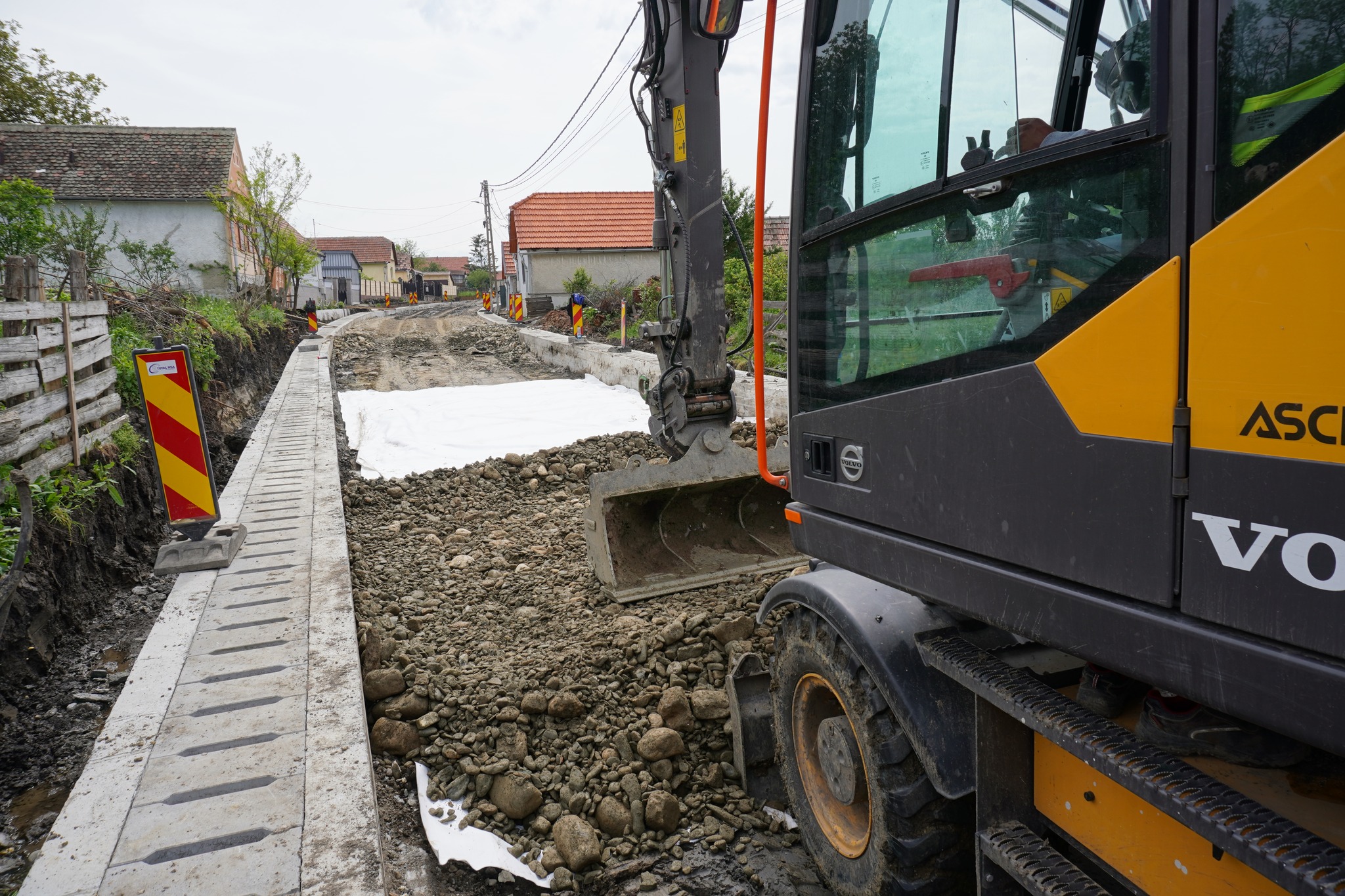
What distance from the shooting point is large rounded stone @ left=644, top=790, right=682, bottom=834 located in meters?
3.02

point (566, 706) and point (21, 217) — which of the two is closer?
point (566, 706)

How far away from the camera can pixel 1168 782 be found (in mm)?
1466

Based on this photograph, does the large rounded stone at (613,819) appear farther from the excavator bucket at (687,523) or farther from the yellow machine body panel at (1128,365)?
the yellow machine body panel at (1128,365)

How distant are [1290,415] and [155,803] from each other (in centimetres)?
315

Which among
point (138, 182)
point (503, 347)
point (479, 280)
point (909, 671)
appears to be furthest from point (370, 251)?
point (909, 671)

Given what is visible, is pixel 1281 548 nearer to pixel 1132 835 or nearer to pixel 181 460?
pixel 1132 835

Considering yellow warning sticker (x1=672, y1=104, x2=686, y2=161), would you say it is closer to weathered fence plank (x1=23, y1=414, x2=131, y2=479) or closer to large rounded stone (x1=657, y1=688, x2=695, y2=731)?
large rounded stone (x1=657, y1=688, x2=695, y2=731)

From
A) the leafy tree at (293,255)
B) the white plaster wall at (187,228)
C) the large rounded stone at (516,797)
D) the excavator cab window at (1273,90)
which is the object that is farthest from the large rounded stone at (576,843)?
the white plaster wall at (187,228)

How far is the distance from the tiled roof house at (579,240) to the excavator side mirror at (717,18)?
2881 centimetres

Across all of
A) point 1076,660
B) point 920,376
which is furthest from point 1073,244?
point 1076,660

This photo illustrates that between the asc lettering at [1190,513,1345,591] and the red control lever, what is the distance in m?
0.62

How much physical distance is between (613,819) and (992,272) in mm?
2262

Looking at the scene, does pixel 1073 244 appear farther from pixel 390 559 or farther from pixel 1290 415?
pixel 390 559

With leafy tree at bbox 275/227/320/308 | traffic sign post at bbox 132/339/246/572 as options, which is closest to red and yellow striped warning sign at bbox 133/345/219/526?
traffic sign post at bbox 132/339/246/572
